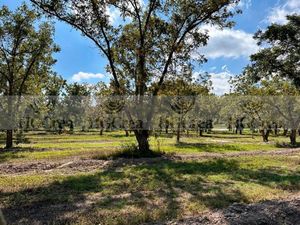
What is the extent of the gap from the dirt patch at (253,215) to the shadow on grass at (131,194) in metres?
0.65

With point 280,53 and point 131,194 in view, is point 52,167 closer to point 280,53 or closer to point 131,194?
point 131,194

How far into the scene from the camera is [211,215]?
8188mm

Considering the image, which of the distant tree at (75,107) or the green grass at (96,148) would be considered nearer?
the green grass at (96,148)

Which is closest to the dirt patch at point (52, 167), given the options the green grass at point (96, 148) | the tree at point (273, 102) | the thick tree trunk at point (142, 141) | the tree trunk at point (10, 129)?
the green grass at point (96, 148)

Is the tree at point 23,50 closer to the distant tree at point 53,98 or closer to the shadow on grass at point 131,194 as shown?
the shadow on grass at point 131,194

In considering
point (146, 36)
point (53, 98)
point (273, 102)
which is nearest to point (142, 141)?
point (146, 36)

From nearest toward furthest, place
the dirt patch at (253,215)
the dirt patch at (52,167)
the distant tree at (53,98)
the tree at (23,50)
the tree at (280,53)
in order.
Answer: the dirt patch at (253,215) → the dirt patch at (52,167) → the tree at (280,53) → the tree at (23,50) → the distant tree at (53,98)

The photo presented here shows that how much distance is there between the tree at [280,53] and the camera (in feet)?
64.5

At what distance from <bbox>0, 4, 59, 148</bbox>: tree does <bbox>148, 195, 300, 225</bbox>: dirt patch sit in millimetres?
23825

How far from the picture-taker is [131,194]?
413 inches

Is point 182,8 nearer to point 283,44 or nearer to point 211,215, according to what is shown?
point 283,44

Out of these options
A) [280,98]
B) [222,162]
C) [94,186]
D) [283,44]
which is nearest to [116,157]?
[222,162]

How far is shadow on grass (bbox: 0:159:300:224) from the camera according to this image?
8.16m

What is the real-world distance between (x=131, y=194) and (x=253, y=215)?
3.80 m
